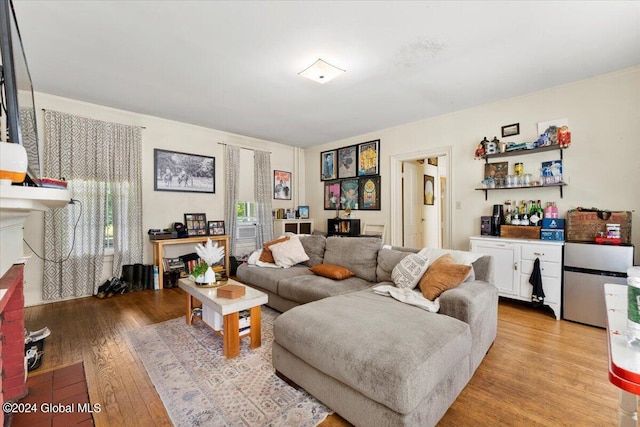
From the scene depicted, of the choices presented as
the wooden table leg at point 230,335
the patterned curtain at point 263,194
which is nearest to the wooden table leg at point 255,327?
the wooden table leg at point 230,335

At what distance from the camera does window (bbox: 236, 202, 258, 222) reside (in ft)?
17.8

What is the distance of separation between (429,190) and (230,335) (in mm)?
4973

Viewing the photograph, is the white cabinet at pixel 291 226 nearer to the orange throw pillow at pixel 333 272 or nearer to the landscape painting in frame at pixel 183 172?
the landscape painting in frame at pixel 183 172

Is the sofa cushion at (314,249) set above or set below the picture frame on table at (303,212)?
below

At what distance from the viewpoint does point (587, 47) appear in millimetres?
2494

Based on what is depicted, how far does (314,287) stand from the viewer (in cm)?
271

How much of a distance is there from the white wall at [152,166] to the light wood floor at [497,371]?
872 mm

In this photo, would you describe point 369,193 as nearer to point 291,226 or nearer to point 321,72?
point 291,226

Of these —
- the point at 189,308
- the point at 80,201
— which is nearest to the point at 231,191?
the point at 80,201

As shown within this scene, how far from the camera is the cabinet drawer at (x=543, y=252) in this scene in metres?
3.00

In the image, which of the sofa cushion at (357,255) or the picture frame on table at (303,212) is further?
the picture frame on table at (303,212)

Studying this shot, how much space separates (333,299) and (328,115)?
10.1ft

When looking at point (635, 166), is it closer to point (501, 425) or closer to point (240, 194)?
point (501, 425)

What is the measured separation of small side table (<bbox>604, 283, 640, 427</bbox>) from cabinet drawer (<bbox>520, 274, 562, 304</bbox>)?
81.3 inches
